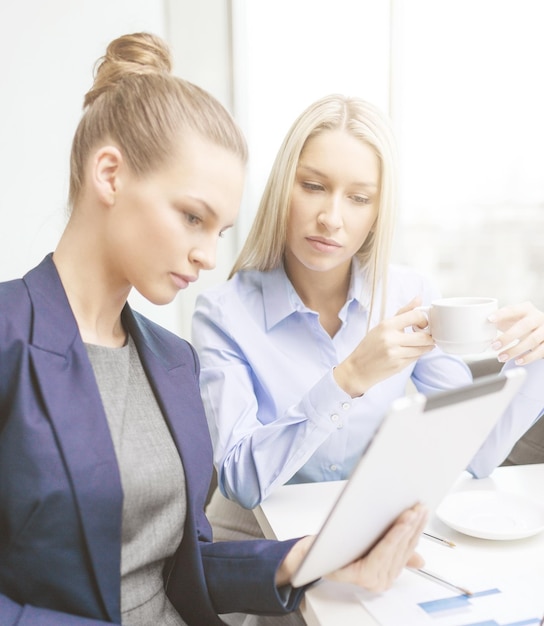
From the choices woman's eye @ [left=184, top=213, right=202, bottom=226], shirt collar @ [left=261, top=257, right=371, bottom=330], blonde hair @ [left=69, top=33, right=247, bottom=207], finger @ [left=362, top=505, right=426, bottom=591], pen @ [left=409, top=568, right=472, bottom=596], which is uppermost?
blonde hair @ [left=69, top=33, right=247, bottom=207]

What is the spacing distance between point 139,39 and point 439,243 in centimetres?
155

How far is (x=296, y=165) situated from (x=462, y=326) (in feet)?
1.77

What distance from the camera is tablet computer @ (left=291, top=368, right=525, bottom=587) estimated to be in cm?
64

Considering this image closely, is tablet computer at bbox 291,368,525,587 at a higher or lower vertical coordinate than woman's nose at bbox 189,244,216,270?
lower

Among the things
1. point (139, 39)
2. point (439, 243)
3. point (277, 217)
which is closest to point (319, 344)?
point (277, 217)

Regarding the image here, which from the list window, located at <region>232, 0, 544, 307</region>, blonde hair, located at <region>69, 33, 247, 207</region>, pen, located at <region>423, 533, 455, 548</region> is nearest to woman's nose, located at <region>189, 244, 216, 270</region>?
blonde hair, located at <region>69, 33, 247, 207</region>

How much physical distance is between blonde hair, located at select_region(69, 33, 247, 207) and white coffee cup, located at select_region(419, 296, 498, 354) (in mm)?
373

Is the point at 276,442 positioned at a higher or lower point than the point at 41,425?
lower

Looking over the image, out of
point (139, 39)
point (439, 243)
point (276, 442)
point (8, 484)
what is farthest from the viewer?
point (439, 243)

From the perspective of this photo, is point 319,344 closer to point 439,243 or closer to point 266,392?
point 266,392

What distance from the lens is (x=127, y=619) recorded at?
906mm

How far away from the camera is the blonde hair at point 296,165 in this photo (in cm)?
142

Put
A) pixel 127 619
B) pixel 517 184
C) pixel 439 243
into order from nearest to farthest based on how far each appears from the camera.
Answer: pixel 127 619 < pixel 517 184 < pixel 439 243

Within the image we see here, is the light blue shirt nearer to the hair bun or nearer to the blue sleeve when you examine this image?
the blue sleeve
